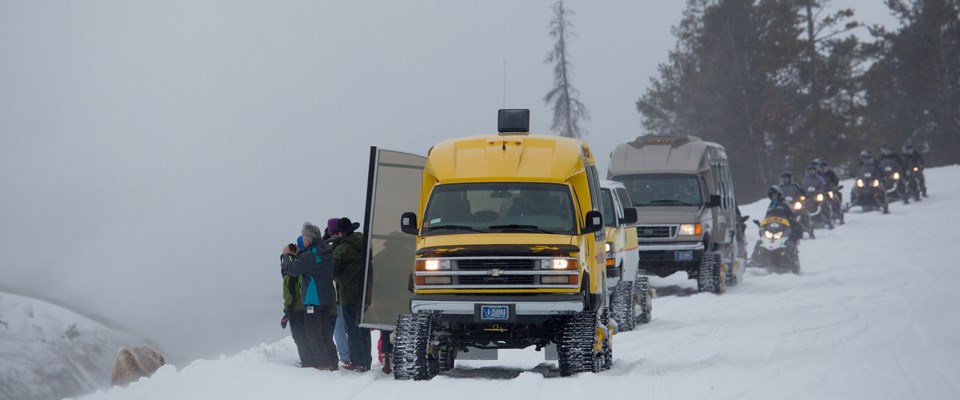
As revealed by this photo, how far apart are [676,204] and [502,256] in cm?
1212

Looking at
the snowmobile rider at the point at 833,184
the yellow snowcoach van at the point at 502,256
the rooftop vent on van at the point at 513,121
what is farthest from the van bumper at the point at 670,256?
the snowmobile rider at the point at 833,184

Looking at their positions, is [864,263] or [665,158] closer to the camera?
[665,158]

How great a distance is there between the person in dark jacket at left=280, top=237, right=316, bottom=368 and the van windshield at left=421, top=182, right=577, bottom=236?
5.67 feet

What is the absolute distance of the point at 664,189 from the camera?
2395 centimetres

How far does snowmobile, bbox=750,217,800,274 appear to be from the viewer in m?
27.2

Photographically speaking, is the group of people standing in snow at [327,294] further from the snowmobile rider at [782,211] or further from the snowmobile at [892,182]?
the snowmobile at [892,182]

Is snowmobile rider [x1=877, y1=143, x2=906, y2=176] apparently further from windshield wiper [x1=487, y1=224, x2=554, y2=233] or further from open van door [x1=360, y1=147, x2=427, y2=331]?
windshield wiper [x1=487, y1=224, x2=554, y2=233]

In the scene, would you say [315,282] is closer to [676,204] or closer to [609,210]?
[609,210]

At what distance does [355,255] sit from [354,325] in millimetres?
770

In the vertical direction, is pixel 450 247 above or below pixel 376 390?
above

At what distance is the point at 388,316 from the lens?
44.8ft

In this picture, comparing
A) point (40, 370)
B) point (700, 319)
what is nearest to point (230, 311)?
point (40, 370)

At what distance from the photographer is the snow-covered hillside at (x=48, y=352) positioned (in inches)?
2608

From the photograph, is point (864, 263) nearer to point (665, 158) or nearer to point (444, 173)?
point (665, 158)
